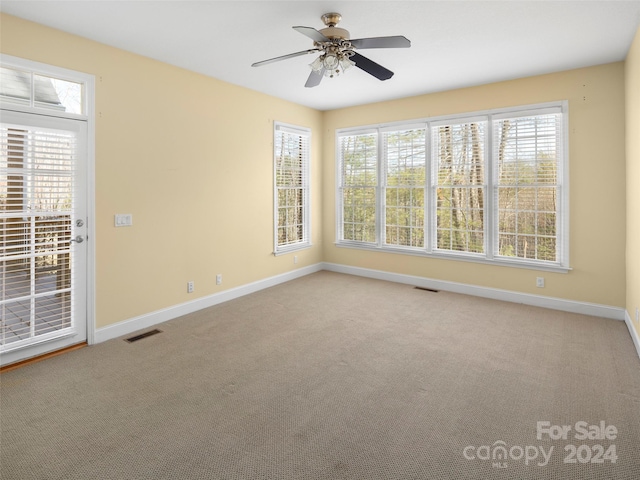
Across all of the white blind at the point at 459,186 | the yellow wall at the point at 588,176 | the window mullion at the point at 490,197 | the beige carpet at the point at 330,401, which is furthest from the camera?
the white blind at the point at 459,186

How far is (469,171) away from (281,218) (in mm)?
2848

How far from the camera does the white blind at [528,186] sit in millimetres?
4430

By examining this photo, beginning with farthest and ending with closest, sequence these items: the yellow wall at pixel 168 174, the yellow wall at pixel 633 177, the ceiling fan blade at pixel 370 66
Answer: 1. the yellow wall at pixel 168 174
2. the yellow wall at pixel 633 177
3. the ceiling fan blade at pixel 370 66

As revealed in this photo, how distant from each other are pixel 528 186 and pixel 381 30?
2.75 metres

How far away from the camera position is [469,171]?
504 centimetres

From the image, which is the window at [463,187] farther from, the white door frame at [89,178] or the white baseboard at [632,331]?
the white door frame at [89,178]

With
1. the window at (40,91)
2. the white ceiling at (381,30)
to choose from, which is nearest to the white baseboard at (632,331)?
the white ceiling at (381,30)

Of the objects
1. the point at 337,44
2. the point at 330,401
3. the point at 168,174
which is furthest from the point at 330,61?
the point at 330,401

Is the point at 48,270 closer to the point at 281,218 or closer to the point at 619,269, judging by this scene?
the point at 281,218

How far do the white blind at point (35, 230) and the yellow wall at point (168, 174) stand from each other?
27cm

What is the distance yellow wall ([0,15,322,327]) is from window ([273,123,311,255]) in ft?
0.61

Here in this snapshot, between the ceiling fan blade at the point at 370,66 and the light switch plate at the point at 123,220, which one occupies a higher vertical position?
the ceiling fan blade at the point at 370,66

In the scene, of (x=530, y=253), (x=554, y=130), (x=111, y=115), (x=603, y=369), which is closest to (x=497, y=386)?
(x=603, y=369)

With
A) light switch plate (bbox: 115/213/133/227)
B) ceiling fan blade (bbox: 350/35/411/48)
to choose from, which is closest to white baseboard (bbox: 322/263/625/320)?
ceiling fan blade (bbox: 350/35/411/48)
